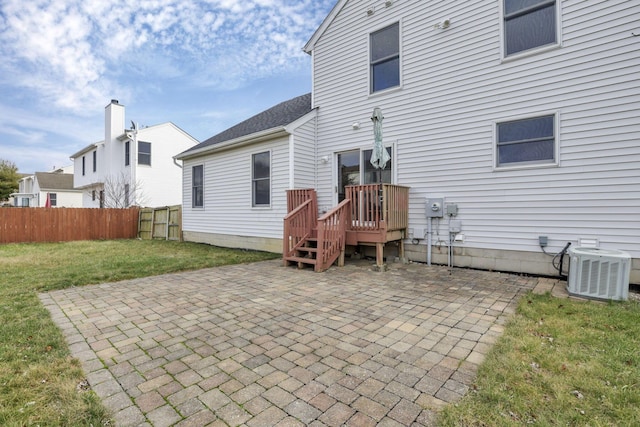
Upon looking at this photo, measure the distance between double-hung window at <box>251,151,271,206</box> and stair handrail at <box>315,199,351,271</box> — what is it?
2.99 metres

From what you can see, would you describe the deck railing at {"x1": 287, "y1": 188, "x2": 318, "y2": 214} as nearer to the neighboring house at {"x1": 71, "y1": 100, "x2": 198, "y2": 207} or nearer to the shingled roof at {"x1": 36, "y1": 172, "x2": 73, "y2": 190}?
the neighboring house at {"x1": 71, "y1": 100, "x2": 198, "y2": 207}

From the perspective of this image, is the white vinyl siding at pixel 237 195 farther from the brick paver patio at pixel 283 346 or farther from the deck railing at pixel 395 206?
the brick paver patio at pixel 283 346

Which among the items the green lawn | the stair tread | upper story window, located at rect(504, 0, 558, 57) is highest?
upper story window, located at rect(504, 0, 558, 57)

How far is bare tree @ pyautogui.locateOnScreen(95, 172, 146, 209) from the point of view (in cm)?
1716

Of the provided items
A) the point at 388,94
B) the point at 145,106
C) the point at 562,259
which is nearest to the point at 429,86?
the point at 388,94

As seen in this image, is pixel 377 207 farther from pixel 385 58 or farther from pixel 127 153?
pixel 127 153

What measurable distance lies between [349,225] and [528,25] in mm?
4917

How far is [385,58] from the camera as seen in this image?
7.29 meters

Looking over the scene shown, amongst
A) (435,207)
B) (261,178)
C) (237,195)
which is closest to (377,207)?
(435,207)

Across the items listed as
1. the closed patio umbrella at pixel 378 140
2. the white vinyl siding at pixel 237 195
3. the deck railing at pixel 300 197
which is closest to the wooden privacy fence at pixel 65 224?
the white vinyl siding at pixel 237 195

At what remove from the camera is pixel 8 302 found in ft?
13.2

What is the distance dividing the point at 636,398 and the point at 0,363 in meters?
4.46

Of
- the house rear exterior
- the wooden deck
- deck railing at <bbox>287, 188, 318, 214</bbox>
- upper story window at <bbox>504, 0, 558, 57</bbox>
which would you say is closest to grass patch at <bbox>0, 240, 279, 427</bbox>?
the wooden deck

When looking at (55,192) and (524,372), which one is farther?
(55,192)
